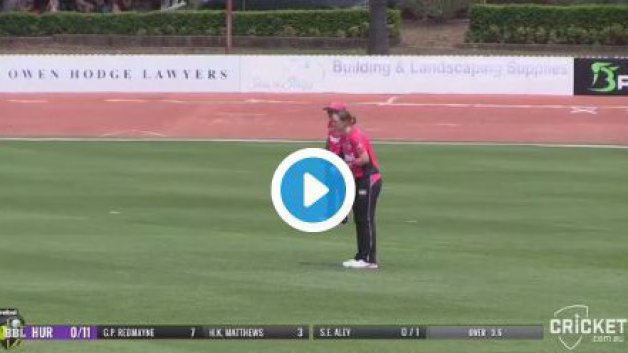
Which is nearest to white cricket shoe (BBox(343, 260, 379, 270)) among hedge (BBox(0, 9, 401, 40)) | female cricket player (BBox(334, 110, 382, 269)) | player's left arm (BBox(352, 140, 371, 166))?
female cricket player (BBox(334, 110, 382, 269))

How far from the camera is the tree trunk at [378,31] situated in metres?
48.6

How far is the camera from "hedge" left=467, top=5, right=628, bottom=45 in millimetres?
52844

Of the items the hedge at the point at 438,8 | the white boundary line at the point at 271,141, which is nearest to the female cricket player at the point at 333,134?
the white boundary line at the point at 271,141

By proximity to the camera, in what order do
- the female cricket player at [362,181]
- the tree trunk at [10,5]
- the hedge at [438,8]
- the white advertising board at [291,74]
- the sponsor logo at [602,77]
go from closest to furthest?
the female cricket player at [362,181]
the sponsor logo at [602,77]
the white advertising board at [291,74]
the hedge at [438,8]
the tree trunk at [10,5]

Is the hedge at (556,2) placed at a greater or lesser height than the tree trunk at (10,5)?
greater

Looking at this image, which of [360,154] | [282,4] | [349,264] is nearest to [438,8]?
[282,4]

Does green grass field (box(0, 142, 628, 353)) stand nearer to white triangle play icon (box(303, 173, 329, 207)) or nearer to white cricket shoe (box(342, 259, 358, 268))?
white cricket shoe (box(342, 259, 358, 268))

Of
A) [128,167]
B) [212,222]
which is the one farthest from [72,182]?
[212,222]

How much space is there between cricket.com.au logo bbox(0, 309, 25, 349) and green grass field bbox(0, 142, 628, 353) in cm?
32

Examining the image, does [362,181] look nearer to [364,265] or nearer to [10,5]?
[364,265]

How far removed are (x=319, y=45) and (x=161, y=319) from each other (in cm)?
4121
